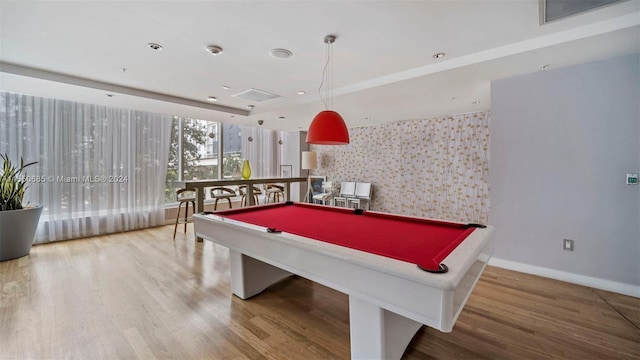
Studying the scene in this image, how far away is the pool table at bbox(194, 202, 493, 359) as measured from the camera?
120 cm

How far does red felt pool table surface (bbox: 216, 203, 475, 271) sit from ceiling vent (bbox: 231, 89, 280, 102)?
6.68 ft

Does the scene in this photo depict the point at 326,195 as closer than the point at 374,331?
No

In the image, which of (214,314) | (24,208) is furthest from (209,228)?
(24,208)

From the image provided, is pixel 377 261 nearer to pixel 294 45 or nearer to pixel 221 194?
pixel 294 45

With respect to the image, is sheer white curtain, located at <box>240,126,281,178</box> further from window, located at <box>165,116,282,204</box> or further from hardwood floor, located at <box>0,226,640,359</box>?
hardwood floor, located at <box>0,226,640,359</box>

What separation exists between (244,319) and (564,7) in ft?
11.4

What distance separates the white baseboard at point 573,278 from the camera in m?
2.58

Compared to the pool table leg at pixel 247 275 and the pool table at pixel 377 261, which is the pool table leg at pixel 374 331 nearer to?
the pool table at pixel 377 261

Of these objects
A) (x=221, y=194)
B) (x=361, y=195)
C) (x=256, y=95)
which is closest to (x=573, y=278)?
(x=361, y=195)

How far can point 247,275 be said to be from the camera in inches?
100

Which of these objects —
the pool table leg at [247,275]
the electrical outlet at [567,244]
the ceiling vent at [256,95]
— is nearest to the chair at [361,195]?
the ceiling vent at [256,95]

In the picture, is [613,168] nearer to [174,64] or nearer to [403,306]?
[403,306]

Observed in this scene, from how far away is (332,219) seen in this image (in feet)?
8.07

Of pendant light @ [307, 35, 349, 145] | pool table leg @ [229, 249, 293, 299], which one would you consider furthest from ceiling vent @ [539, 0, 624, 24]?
pool table leg @ [229, 249, 293, 299]
